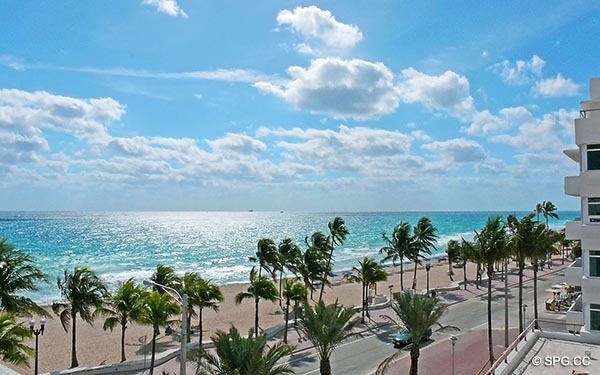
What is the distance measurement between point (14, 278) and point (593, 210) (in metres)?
28.1

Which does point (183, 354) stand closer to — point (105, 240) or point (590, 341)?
point (590, 341)

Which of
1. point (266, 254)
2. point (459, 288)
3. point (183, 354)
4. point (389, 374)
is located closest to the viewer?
point (183, 354)

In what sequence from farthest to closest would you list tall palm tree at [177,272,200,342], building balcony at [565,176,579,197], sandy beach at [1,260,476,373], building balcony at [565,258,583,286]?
sandy beach at [1,260,476,373] < tall palm tree at [177,272,200,342] < building balcony at [565,258,583,286] < building balcony at [565,176,579,197]

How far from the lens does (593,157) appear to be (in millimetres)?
24938

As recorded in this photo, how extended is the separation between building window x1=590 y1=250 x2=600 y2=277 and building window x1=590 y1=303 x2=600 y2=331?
1.53 metres

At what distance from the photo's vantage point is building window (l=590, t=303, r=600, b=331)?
24406mm

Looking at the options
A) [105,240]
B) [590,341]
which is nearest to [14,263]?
[590,341]

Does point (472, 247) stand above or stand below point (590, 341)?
above

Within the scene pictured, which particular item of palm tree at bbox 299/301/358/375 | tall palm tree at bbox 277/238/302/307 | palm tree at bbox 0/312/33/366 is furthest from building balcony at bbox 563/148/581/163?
palm tree at bbox 0/312/33/366

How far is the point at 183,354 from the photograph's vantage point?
1595cm

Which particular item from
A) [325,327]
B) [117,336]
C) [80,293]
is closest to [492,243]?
[325,327]

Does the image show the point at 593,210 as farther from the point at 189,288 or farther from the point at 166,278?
the point at 166,278

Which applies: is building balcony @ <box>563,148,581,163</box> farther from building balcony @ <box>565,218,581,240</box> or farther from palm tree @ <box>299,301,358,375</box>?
palm tree @ <box>299,301,358,375</box>

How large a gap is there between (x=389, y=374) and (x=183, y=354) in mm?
15373
